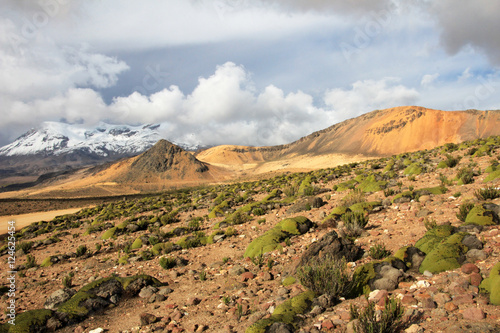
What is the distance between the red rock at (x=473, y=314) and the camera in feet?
12.6

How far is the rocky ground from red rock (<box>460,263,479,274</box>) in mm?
16

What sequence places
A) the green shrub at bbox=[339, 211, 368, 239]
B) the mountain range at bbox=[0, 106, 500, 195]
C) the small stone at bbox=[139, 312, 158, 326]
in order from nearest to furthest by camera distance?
the small stone at bbox=[139, 312, 158, 326] < the green shrub at bbox=[339, 211, 368, 239] < the mountain range at bbox=[0, 106, 500, 195]

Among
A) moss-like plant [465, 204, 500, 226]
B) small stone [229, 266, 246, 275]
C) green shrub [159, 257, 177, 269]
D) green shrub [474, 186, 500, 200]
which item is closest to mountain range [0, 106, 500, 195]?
green shrub [159, 257, 177, 269]

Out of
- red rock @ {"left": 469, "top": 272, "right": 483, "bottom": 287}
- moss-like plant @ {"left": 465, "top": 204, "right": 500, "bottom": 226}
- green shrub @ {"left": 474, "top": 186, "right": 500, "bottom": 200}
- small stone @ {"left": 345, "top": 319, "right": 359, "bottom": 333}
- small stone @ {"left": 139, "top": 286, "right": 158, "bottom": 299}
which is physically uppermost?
green shrub @ {"left": 474, "top": 186, "right": 500, "bottom": 200}

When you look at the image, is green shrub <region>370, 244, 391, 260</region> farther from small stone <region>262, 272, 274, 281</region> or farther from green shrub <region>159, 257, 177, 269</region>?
green shrub <region>159, 257, 177, 269</region>

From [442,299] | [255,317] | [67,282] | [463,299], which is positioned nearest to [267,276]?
[255,317]

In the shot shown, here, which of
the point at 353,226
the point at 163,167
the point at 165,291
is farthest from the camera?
the point at 163,167

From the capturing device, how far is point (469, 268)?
511 cm

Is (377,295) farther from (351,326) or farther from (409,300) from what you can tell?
(351,326)

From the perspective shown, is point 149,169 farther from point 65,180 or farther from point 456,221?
point 456,221

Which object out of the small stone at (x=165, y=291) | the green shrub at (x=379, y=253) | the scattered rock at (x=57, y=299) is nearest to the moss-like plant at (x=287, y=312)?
the green shrub at (x=379, y=253)

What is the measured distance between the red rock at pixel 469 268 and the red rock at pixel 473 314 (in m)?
1.42

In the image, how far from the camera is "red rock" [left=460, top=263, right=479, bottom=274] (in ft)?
16.6

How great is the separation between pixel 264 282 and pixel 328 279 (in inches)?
79.0
